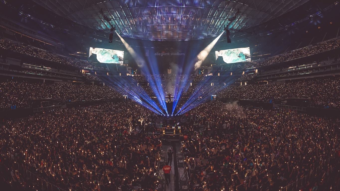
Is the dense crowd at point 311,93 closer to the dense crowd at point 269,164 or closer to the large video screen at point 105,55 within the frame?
the dense crowd at point 269,164

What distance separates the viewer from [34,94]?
85.4 feet

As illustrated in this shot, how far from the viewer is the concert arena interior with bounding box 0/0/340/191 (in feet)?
25.4

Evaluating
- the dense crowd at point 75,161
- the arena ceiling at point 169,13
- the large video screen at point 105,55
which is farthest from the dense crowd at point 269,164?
the large video screen at point 105,55

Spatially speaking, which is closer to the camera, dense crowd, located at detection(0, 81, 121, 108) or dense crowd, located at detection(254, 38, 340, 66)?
dense crowd, located at detection(0, 81, 121, 108)

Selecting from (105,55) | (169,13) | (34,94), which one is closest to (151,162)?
(34,94)

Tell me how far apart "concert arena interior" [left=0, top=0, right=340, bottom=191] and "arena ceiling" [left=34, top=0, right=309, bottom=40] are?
282mm

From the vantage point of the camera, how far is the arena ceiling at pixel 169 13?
32.6 m

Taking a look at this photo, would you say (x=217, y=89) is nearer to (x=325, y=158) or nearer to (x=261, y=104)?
(x=261, y=104)

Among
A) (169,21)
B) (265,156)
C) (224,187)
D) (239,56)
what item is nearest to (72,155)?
(224,187)

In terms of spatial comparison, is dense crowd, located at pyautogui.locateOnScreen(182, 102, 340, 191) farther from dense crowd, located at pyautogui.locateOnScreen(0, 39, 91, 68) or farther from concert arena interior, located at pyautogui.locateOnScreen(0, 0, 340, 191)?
dense crowd, located at pyautogui.locateOnScreen(0, 39, 91, 68)

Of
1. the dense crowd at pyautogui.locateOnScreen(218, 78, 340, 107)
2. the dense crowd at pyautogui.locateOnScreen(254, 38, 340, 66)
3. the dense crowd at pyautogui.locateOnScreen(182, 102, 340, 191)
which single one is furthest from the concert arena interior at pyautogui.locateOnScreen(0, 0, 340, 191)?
the dense crowd at pyautogui.locateOnScreen(254, 38, 340, 66)

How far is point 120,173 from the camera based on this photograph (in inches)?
316

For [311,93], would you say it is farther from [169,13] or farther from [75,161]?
[75,161]

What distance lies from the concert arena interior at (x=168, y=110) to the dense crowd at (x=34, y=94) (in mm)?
207
